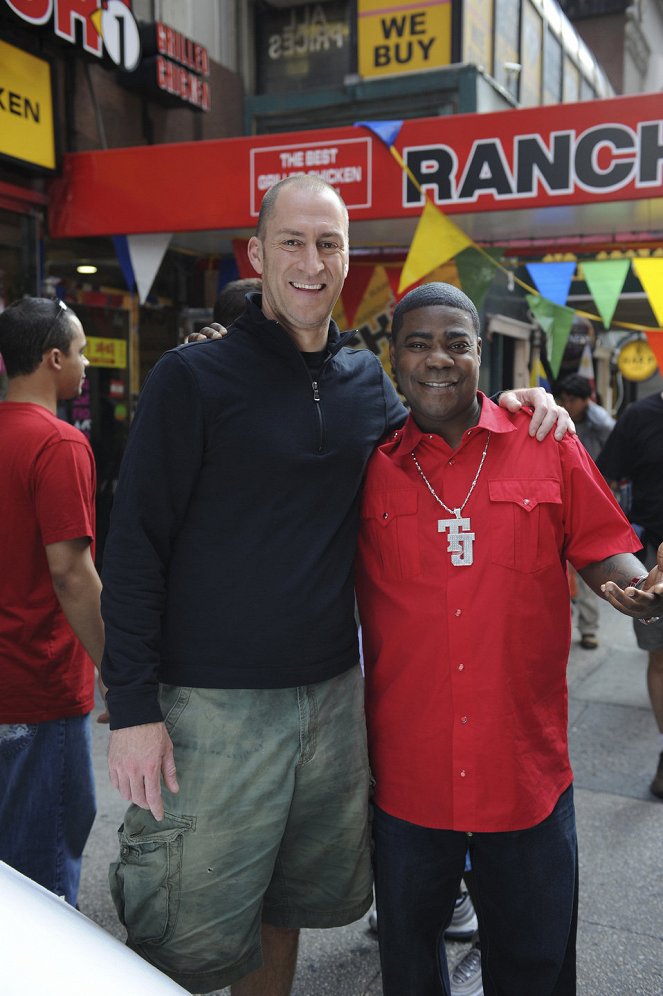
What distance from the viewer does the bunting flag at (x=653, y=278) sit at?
4645 mm

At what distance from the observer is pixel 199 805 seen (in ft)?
6.32

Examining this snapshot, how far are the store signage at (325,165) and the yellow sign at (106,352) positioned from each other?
197cm

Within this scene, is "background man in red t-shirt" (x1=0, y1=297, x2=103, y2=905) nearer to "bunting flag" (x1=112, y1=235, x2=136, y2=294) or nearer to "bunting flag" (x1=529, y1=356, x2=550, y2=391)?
"bunting flag" (x1=529, y1=356, x2=550, y2=391)

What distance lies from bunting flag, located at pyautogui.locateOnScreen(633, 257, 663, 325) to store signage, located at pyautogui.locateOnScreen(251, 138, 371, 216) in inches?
71.8

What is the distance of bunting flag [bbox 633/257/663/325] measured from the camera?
4.64 meters

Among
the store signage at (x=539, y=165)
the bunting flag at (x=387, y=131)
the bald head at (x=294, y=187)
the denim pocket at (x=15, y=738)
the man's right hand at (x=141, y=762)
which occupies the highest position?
the bunting flag at (x=387, y=131)

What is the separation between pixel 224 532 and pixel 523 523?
26.5 inches

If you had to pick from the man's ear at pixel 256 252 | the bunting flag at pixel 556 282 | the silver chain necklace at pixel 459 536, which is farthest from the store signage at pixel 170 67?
the silver chain necklace at pixel 459 536

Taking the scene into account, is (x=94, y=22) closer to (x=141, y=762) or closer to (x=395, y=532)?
(x=395, y=532)

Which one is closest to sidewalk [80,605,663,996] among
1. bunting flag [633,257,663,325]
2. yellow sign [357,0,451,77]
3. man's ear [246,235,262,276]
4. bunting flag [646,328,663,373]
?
man's ear [246,235,262,276]

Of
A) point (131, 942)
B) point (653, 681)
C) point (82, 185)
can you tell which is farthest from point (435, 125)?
point (131, 942)

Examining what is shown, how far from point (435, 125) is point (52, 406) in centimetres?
363

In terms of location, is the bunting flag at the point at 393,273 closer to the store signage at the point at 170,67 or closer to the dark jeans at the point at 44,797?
the store signage at the point at 170,67

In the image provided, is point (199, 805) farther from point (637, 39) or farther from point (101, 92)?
point (637, 39)
